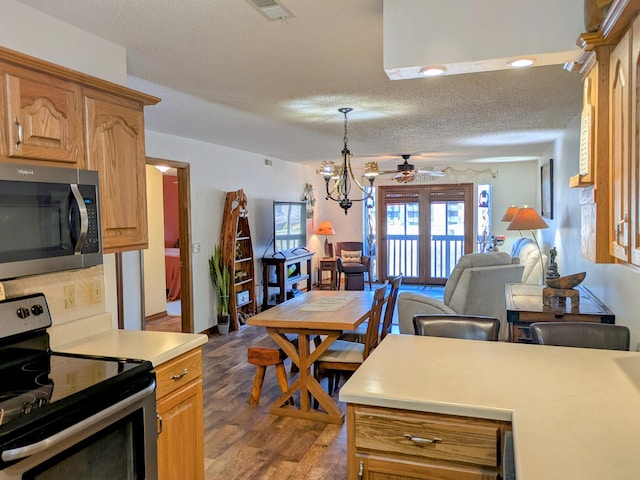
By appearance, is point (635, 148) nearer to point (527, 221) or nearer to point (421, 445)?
point (421, 445)

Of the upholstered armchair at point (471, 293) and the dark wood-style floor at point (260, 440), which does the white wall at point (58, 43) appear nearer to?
the dark wood-style floor at point (260, 440)

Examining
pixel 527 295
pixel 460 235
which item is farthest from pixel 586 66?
pixel 460 235

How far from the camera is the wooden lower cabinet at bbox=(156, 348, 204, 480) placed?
2088 millimetres

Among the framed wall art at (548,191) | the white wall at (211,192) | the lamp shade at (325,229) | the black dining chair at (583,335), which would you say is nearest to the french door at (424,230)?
the lamp shade at (325,229)

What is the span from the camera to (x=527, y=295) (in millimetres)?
3775

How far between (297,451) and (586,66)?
2595mm

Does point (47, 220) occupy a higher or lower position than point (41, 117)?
lower

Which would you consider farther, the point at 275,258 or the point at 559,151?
the point at 275,258

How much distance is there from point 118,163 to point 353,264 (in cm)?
697

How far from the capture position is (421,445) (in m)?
1.56

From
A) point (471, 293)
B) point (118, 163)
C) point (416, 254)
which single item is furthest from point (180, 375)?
point (416, 254)

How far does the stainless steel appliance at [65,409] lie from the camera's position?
1.43 m

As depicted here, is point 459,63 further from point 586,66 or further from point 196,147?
point 196,147

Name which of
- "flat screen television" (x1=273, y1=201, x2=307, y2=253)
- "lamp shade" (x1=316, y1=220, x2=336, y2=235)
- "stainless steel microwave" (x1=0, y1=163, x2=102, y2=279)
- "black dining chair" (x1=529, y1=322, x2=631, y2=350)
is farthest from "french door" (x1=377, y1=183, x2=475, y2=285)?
"stainless steel microwave" (x1=0, y1=163, x2=102, y2=279)
